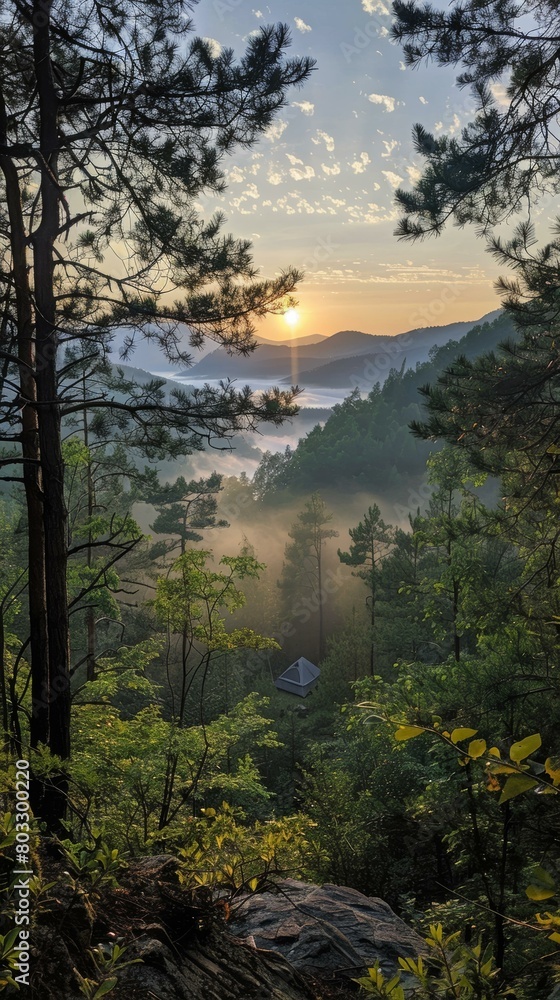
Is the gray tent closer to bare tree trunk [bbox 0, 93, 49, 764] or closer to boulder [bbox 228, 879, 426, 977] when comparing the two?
bare tree trunk [bbox 0, 93, 49, 764]

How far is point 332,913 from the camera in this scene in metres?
3.23

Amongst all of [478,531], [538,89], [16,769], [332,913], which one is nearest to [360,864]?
[478,531]

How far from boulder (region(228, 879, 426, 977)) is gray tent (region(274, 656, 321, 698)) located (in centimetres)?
3499

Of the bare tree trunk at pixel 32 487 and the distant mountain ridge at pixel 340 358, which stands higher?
the distant mountain ridge at pixel 340 358

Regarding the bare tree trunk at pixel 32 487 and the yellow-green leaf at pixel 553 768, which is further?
the bare tree trunk at pixel 32 487

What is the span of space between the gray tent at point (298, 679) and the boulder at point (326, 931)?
1378 inches

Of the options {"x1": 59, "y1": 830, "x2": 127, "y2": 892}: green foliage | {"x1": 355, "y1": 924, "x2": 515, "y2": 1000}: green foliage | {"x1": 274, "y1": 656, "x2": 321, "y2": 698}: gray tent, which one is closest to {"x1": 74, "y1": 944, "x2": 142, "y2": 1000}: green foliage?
{"x1": 59, "y1": 830, "x2": 127, "y2": 892}: green foliage

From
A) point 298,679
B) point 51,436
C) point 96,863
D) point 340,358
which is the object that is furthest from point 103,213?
point 340,358

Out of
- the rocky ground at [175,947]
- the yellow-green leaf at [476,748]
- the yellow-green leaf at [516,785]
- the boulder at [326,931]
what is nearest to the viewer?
the yellow-green leaf at [516,785]

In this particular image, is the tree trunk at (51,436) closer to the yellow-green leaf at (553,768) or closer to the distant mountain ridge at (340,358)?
the yellow-green leaf at (553,768)

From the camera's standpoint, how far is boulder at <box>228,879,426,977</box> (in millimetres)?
2592

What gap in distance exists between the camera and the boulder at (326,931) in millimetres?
2592

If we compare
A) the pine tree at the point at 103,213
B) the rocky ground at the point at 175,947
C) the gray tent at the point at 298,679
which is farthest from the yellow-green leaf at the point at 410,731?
the gray tent at the point at 298,679

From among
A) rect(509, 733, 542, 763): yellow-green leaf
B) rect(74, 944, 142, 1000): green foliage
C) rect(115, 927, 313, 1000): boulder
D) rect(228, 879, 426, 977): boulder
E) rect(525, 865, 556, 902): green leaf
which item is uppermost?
rect(509, 733, 542, 763): yellow-green leaf
